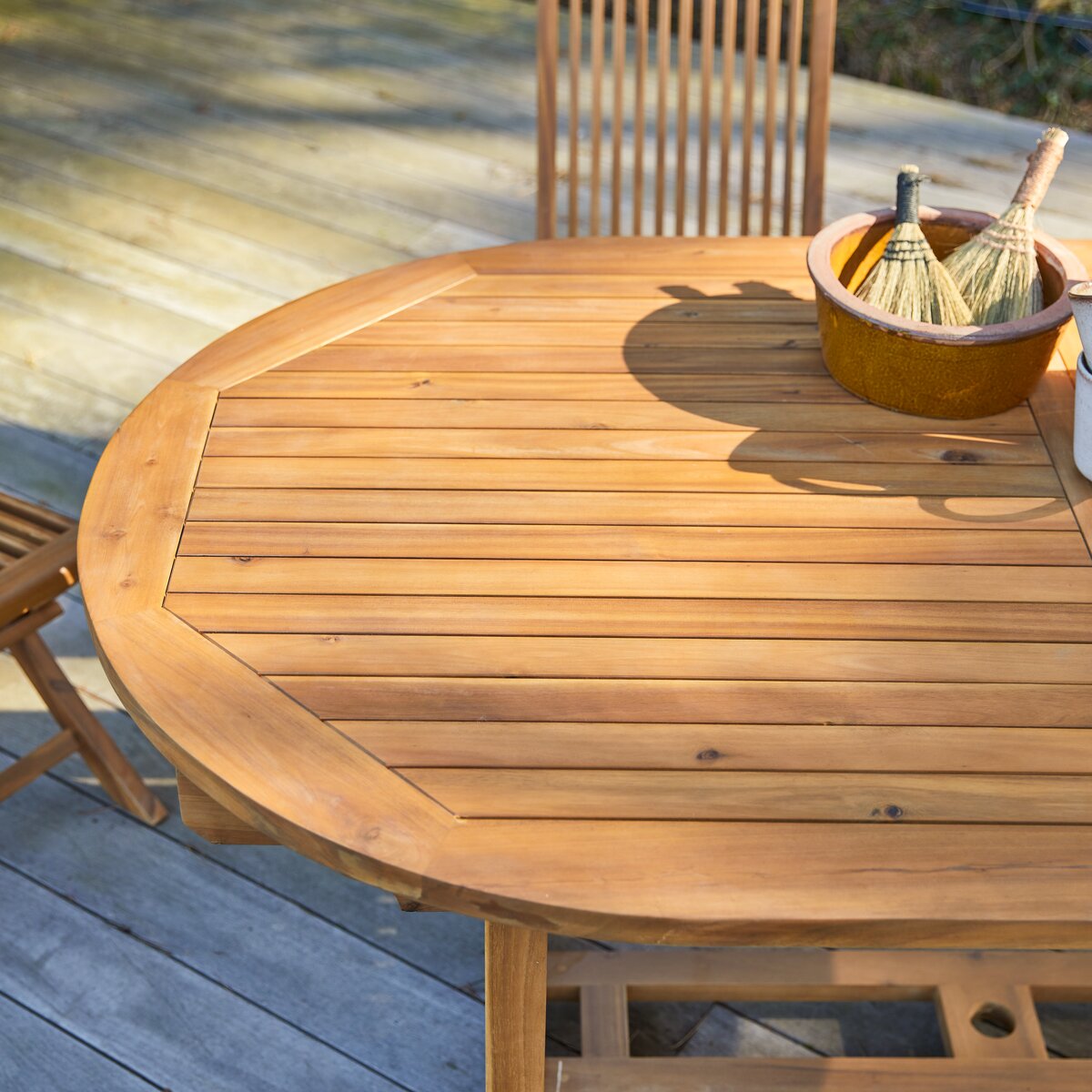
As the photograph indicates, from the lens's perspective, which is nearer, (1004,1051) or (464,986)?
(1004,1051)

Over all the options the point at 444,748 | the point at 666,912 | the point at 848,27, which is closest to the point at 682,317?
the point at 444,748

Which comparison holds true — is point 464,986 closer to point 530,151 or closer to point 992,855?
point 992,855

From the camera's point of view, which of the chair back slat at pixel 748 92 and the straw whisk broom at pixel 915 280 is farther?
the chair back slat at pixel 748 92

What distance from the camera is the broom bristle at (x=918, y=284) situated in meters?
1.40

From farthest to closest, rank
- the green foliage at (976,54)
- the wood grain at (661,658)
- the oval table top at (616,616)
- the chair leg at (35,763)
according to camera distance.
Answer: the green foliage at (976,54)
the chair leg at (35,763)
the wood grain at (661,658)
the oval table top at (616,616)

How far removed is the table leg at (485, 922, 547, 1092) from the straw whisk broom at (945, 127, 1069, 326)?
31.8 inches

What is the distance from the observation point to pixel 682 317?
5.40 feet

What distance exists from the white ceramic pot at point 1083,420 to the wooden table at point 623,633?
28 millimetres

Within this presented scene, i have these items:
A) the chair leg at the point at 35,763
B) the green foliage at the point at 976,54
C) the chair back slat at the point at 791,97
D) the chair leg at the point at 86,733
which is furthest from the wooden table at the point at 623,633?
the green foliage at the point at 976,54

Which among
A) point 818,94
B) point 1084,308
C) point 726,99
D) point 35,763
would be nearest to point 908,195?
point 1084,308

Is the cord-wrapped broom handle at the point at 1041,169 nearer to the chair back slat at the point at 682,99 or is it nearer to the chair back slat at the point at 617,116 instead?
the chair back slat at the point at 682,99

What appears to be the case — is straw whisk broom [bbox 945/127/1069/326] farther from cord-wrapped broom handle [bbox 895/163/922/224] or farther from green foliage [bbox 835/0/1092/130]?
green foliage [bbox 835/0/1092/130]

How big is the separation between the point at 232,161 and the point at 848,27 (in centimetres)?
229

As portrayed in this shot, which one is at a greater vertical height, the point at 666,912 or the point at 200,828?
the point at 666,912
